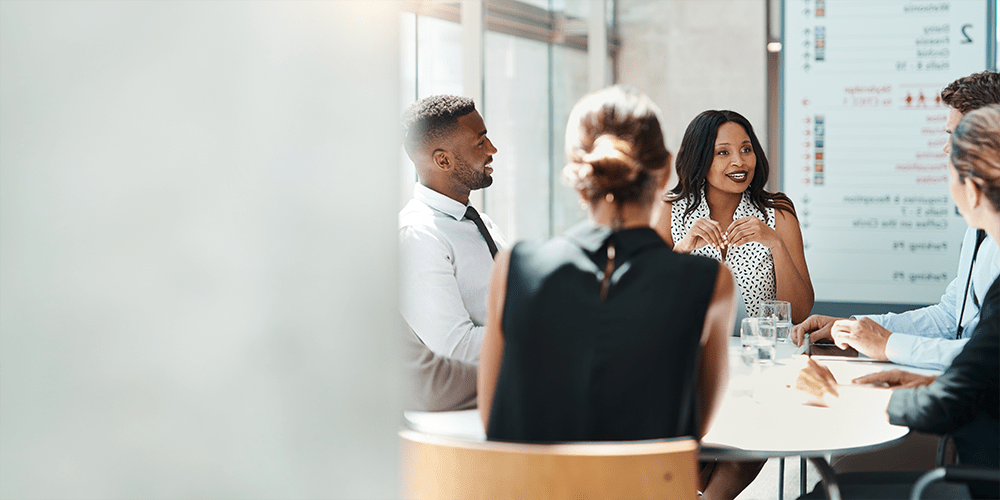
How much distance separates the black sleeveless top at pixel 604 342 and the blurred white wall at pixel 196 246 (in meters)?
0.52

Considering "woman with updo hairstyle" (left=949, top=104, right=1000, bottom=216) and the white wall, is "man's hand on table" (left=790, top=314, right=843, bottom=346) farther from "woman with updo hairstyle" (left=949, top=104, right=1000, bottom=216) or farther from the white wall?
the white wall

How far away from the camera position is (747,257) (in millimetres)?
2729

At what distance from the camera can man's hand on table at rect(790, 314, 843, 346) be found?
2211 millimetres

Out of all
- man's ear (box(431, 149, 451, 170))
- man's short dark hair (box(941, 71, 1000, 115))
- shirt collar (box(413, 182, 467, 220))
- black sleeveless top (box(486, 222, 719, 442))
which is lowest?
black sleeveless top (box(486, 222, 719, 442))

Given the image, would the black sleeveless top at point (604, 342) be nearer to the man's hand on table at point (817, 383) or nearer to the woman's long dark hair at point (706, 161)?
the man's hand on table at point (817, 383)

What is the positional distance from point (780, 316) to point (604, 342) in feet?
3.61

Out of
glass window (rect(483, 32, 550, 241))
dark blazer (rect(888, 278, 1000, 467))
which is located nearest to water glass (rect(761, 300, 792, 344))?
dark blazer (rect(888, 278, 1000, 467))

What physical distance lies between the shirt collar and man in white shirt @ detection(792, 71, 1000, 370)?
102 cm

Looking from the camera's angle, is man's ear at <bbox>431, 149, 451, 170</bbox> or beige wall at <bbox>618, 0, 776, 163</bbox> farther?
beige wall at <bbox>618, 0, 776, 163</bbox>

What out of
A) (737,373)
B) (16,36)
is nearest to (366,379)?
(16,36)

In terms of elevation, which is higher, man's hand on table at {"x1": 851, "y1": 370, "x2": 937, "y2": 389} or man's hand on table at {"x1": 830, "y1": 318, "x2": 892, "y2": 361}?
man's hand on table at {"x1": 830, "y1": 318, "x2": 892, "y2": 361}

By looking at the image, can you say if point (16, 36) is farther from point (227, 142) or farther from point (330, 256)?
point (330, 256)

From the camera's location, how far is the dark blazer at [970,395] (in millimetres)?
1334

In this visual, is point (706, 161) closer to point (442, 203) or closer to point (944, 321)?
point (944, 321)
